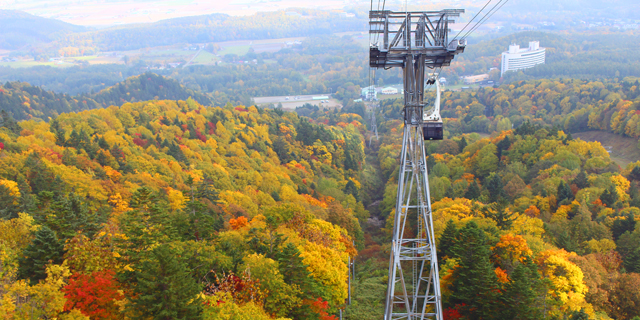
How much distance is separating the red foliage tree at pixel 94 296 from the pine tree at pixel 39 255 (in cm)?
293

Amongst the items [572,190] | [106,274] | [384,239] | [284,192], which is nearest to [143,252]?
[106,274]

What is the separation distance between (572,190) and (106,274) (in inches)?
2384

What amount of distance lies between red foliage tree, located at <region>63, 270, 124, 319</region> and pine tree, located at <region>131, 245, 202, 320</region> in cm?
242

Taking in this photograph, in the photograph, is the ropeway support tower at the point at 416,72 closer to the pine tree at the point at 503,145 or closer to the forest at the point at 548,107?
the pine tree at the point at 503,145

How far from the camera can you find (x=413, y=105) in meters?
20.2

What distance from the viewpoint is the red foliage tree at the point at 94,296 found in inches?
988

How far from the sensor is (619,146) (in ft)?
329

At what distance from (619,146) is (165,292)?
10490cm

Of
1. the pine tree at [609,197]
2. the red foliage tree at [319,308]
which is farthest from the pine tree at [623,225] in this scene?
the red foliage tree at [319,308]

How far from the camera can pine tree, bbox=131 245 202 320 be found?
23.5 m

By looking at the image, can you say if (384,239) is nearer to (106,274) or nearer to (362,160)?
(106,274)

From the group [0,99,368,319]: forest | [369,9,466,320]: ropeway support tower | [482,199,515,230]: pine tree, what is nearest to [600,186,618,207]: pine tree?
[482,199,515,230]: pine tree

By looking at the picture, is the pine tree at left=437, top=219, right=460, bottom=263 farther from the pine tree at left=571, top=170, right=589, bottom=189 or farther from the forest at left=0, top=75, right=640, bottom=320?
the pine tree at left=571, top=170, right=589, bottom=189

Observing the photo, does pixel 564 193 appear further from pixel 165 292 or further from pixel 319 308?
pixel 165 292
